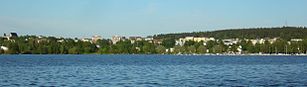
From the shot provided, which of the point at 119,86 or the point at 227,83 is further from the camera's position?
the point at 227,83

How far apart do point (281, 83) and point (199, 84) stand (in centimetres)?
599

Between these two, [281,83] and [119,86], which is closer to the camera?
[119,86]

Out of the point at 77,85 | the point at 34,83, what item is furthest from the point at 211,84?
the point at 34,83

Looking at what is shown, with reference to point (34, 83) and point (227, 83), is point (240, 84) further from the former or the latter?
point (34, 83)

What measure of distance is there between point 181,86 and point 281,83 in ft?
26.0

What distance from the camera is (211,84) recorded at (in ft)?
158

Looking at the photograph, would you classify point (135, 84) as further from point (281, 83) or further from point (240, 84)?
point (281, 83)

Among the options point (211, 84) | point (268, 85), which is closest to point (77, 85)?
point (211, 84)

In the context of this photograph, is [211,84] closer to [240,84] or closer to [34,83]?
[240,84]

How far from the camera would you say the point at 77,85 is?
47.0m

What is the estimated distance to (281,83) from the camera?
48.9m

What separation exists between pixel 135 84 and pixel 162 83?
2.17m

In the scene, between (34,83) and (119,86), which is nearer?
(119,86)

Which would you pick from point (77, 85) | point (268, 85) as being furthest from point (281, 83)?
point (77, 85)
